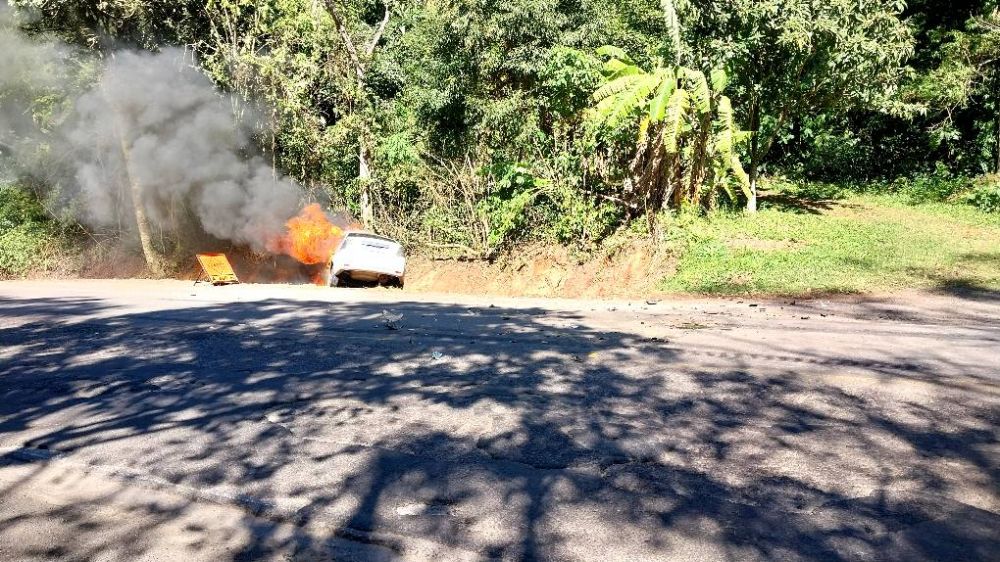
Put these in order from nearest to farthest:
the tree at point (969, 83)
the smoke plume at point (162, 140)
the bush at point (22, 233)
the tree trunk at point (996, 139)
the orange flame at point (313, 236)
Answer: the tree at point (969, 83) → the tree trunk at point (996, 139) → the orange flame at point (313, 236) → the smoke plume at point (162, 140) → the bush at point (22, 233)

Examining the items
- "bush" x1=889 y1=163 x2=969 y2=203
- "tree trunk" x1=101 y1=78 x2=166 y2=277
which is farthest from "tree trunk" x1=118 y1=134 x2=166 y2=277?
"bush" x1=889 y1=163 x2=969 y2=203

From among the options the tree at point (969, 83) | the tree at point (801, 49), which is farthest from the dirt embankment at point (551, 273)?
the tree at point (969, 83)

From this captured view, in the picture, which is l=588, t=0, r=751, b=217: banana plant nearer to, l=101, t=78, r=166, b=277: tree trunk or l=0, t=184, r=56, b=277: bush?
l=101, t=78, r=166, b=277: tree trunk

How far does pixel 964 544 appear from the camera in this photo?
9.51 feet

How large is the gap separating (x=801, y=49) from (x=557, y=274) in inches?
287

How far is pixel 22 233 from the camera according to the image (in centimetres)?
2730

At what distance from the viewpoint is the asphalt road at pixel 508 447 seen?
123 inches

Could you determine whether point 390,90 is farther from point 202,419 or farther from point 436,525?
point 436,525

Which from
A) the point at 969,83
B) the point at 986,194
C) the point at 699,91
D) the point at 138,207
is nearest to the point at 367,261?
the point at 699,91

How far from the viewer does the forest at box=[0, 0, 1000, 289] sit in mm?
16219

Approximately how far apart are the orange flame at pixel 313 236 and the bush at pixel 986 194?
17527 millimetres

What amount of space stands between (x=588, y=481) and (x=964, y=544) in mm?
1562

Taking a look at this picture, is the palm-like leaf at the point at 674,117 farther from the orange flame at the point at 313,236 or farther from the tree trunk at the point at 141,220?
the tree trunk at the point at 141,220

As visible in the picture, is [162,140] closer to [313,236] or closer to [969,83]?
[313,236]
